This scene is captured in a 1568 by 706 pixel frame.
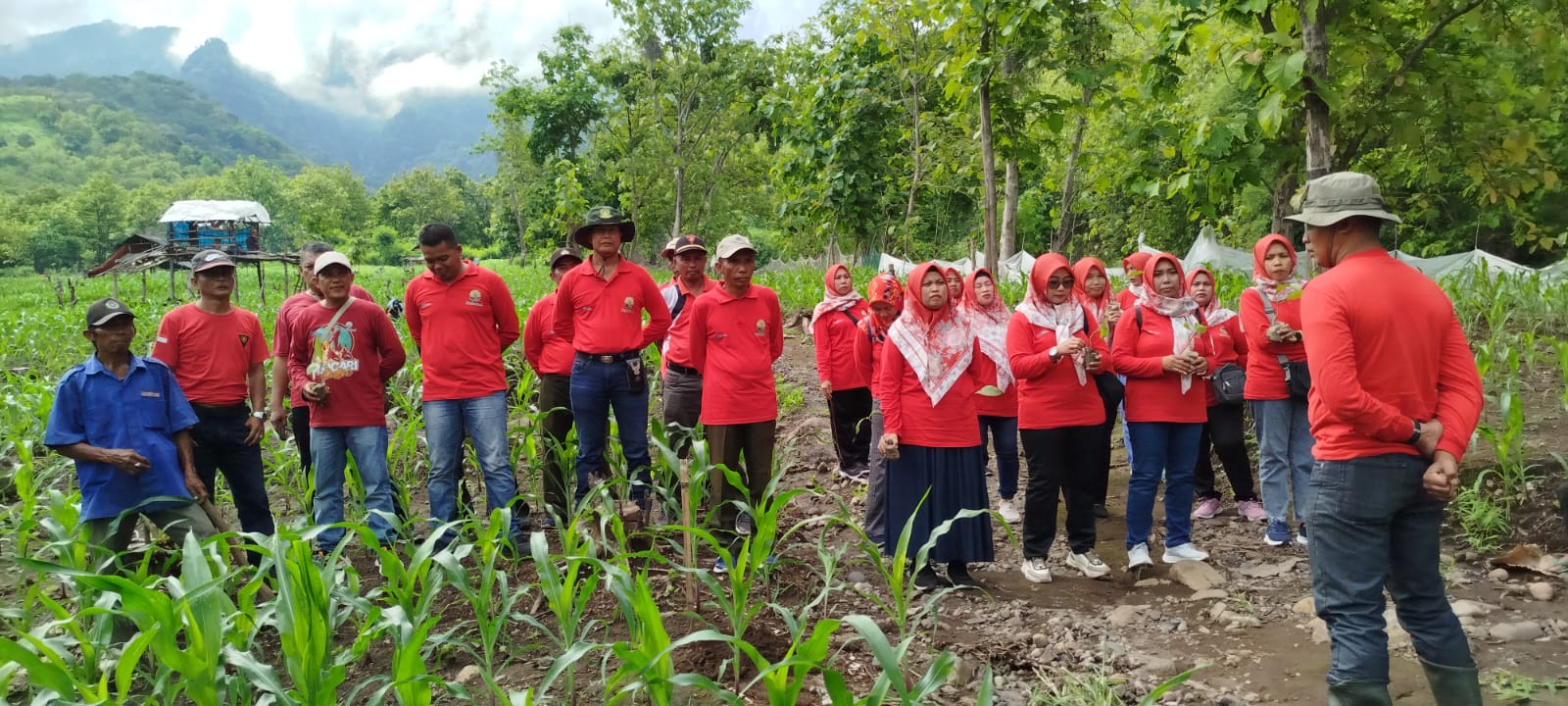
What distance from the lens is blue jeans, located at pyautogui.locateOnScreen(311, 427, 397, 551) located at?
445 cm

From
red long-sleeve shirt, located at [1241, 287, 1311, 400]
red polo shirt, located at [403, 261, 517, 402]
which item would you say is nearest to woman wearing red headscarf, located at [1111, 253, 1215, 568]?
red long-sleeve shirt, located at [1241, 287, 1311, 400]

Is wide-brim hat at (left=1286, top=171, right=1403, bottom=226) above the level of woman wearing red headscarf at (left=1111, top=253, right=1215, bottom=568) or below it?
above

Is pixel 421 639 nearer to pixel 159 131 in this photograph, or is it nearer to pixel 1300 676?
pixel 1300 676

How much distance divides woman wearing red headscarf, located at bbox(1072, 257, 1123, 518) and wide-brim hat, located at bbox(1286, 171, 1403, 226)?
5.80ft

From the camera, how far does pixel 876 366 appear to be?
5211 mm

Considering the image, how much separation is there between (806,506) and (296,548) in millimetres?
3681

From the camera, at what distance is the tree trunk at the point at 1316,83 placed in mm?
3963

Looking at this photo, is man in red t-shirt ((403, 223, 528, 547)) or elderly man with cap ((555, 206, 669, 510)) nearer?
man in red t-shirt ((403, 223, 528, 547))

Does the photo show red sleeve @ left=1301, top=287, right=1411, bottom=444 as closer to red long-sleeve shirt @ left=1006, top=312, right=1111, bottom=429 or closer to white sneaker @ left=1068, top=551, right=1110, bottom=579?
red long-sleeve shirt @ left=1006, top=312, right=1111, bottom=429

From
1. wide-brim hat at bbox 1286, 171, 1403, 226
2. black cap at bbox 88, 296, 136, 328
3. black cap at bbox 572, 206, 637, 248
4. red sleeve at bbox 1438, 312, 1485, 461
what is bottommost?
red sleeve at bbox 1438, 312, 1485, 461

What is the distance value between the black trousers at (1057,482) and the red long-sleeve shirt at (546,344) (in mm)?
2499

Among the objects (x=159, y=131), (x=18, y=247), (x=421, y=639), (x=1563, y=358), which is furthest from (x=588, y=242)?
(x=159, y=131)

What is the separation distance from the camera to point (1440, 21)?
4152 mm

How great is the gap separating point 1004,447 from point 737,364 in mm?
1763
